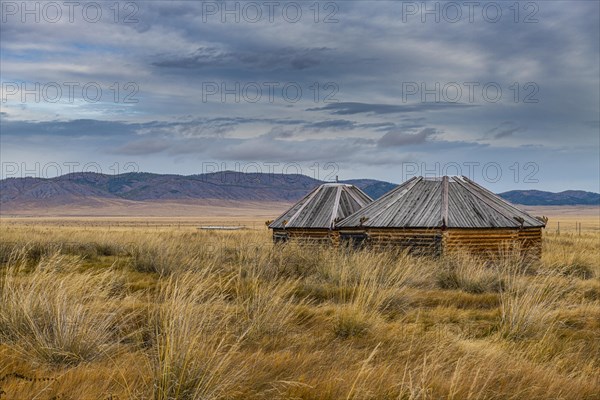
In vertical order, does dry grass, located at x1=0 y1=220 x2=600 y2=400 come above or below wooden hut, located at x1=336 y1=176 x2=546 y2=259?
below

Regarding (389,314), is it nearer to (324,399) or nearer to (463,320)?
(463,320)

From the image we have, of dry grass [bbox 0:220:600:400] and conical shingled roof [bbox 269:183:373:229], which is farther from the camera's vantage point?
conical shingled roof [bbox 269:183:373:229]

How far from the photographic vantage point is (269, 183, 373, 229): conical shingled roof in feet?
76.0

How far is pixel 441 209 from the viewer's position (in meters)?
20.0

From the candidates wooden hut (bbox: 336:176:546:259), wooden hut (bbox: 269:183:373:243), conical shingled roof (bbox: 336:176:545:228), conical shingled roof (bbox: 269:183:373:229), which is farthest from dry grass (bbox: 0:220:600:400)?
conical shingled roof (bbox: 269:183:373:229)

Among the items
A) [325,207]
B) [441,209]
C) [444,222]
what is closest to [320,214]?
[325,207]

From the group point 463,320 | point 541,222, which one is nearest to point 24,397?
point 463,320

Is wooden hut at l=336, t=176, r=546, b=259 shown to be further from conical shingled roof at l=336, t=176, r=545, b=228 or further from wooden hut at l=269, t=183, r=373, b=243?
wooden hut at l=269, t=183, r=373, b=243

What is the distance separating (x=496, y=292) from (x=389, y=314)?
435cm

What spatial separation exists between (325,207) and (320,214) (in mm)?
512

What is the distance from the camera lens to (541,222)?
21797 mm

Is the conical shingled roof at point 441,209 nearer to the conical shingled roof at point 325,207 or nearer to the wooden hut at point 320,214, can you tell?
the wooden hut at point 320,214

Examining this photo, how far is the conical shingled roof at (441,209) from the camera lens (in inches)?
779

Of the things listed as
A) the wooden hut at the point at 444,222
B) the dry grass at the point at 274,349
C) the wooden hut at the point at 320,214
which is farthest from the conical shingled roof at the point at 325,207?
the dry grass at the point at 274,349
